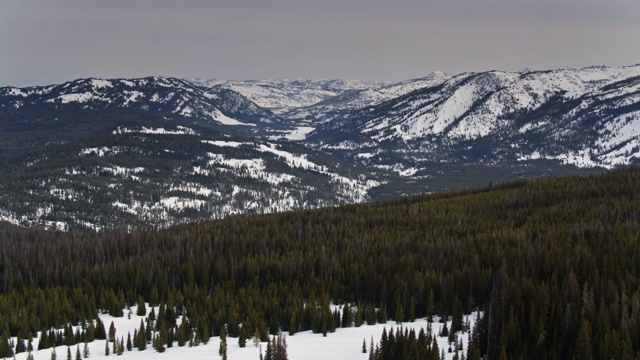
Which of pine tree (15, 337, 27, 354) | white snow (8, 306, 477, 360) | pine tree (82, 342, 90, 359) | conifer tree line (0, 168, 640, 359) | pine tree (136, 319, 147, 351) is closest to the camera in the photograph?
conifer tree line (0, 168, 640, 359)

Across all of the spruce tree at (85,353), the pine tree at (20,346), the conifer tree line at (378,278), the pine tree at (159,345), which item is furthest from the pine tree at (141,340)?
the pine tree at (20,346)

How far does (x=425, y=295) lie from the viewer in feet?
185

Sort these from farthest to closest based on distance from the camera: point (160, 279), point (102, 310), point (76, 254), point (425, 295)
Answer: point (76, 254) → point (160, 279) → point (102, 310) → point (425, 295)

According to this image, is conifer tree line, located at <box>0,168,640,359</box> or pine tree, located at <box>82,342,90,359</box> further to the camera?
pine tree, located at <box>82,342,90,359</box>

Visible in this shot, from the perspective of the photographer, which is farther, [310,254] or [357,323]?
[310,254]

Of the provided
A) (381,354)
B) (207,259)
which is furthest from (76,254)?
(381,354)

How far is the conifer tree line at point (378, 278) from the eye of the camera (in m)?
39.3

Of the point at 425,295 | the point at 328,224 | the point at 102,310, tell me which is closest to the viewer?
the point at 425,295

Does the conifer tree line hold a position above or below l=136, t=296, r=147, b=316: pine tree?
above

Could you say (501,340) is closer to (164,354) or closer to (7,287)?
(164,354)

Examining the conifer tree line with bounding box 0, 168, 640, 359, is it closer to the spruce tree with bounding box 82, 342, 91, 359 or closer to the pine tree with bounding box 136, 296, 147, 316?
the pine tree with bounding box 136, 296, 147, 316

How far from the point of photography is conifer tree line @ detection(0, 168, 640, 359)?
39.3 metres

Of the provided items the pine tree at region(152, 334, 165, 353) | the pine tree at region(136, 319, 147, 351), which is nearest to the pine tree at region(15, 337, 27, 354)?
the pine tree at region(136, 319, 147, 351)

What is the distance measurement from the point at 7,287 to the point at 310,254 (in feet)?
147
